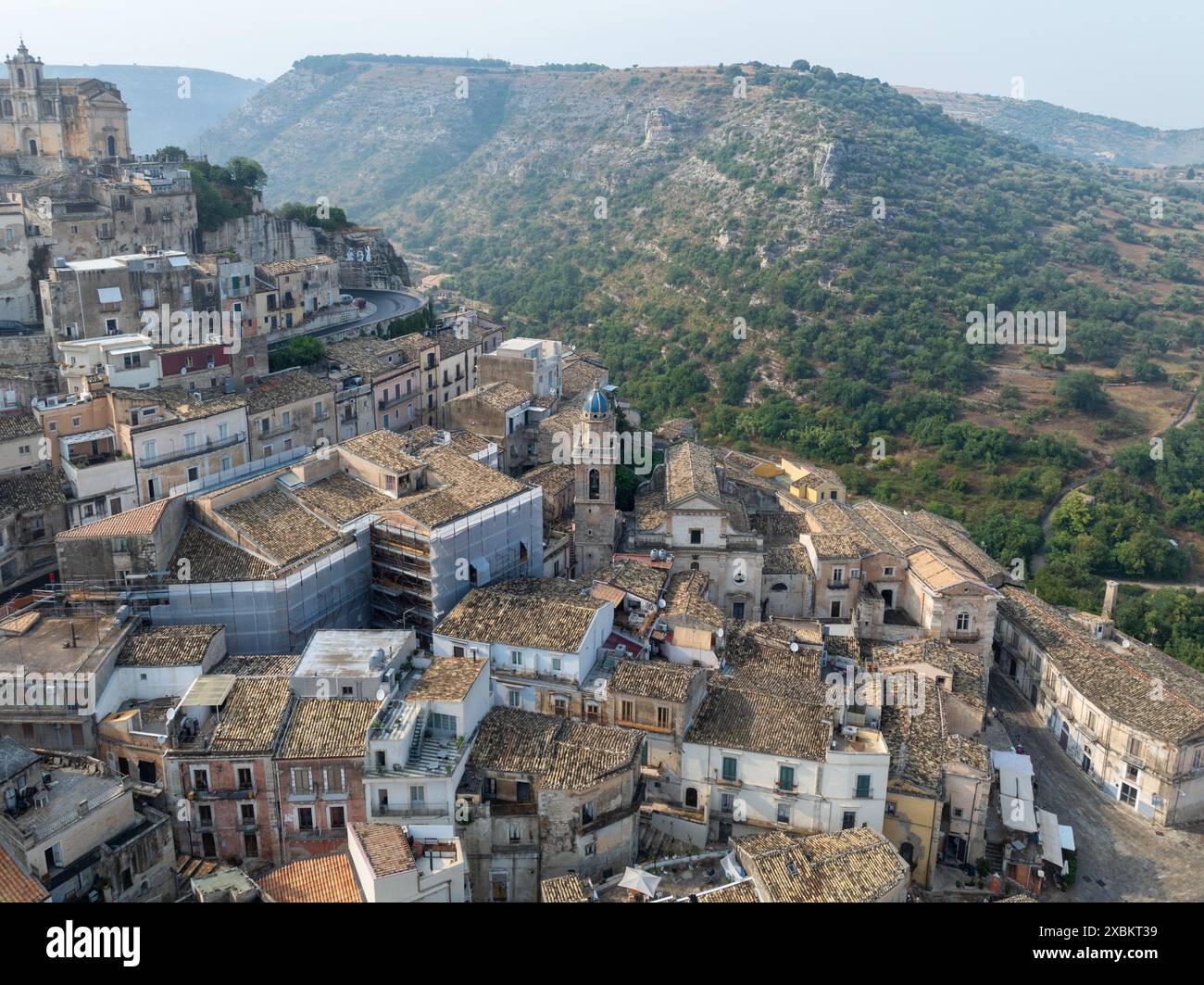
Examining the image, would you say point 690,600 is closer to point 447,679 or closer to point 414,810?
point 447,679

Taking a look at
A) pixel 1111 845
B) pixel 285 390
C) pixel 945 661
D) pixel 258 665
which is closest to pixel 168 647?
pixel 258 665

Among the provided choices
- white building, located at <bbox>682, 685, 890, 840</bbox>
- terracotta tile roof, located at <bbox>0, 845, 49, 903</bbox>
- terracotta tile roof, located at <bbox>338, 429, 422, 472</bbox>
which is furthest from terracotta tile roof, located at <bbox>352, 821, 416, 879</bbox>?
terracotta tile roof, located at <bbox>338, 429, 422, 472</bbox>

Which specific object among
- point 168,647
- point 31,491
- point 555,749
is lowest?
point 555,749

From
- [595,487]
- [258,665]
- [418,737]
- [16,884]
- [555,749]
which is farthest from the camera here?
[595,487]

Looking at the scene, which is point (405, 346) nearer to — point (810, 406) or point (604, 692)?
point (604, 692)

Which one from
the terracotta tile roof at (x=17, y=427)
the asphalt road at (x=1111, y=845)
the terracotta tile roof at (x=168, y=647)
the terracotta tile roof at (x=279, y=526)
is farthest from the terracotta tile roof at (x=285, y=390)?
the asphalt road at (x=1111, y=845)

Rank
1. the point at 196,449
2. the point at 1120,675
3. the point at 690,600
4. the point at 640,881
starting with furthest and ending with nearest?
the point at 196,449
the point at 1120,675
the point at 690,600
the point at 640,881
